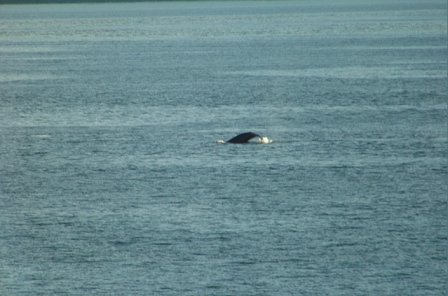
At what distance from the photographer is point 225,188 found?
13.0 meters

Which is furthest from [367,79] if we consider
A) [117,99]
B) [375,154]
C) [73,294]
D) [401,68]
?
[73,294]

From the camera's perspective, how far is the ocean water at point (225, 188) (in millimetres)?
8922

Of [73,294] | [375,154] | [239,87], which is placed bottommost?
[239,87]

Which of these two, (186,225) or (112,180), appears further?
(112,180)

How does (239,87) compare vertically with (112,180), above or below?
below

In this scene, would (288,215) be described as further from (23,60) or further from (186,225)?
(23,60)

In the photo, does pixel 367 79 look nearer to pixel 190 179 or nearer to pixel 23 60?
pixel 190 179

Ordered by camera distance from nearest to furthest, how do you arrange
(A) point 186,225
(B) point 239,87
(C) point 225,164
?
(A) point 186,225
(C) point 225,164
(B) point 239,87

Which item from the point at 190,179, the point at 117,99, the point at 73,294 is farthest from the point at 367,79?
the point at 73,294

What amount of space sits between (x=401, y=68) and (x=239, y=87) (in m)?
8.74

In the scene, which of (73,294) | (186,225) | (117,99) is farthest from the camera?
(117,99)

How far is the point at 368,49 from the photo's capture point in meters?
46.2

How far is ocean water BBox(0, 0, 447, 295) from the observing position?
29.3 feet

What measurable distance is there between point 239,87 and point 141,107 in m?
5.79
